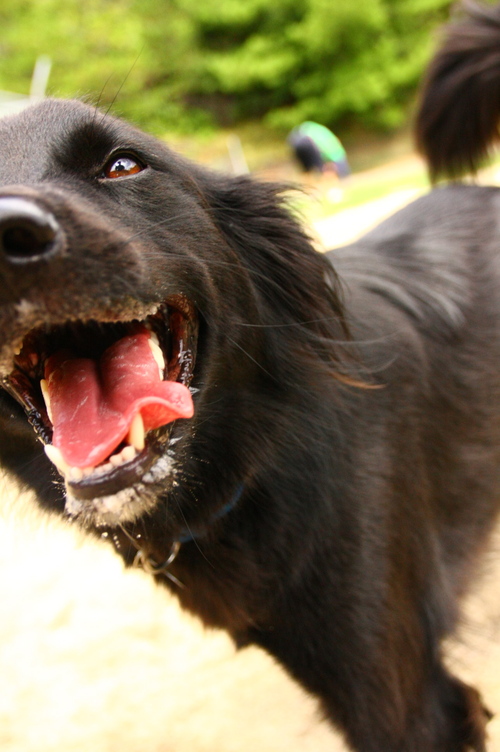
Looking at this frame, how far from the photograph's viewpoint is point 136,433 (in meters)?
1.29

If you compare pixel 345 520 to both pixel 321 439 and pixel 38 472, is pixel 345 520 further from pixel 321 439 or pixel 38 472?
pixel 38 472

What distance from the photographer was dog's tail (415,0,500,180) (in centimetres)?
308

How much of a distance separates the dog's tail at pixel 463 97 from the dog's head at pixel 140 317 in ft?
5.67

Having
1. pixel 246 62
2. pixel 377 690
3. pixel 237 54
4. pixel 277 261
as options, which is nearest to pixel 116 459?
pixel 277 261

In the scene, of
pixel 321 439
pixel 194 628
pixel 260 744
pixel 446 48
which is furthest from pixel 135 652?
pixel 446 48

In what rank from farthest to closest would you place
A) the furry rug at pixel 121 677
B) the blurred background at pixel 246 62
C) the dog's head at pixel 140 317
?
the blurred background at pixel 246 62 < the furry rug at pixel 121 677 < the dog's head at pixel 140 317

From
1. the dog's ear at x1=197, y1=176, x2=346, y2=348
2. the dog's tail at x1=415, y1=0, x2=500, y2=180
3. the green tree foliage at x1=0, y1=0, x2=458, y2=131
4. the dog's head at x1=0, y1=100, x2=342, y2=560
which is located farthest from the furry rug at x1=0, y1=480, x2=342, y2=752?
the green tree foliage at x1=0, y1=0, x2=458, y2=131

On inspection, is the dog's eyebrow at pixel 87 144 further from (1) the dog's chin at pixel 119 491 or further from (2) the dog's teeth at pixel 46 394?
(1) the dog's chin at pixel 119 491

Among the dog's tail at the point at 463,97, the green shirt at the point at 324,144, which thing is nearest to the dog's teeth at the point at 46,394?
the dog's tail at the point at 463,97

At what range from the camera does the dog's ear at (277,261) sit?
1.89m

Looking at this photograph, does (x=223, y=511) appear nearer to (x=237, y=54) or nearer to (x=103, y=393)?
(x=103, y=393)

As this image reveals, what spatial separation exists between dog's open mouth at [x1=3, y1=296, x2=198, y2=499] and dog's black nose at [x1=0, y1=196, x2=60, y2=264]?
311 millimetres

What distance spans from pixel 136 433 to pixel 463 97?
107 inches

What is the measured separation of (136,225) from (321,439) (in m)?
0.78
